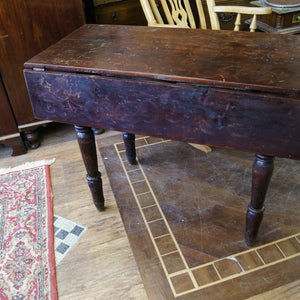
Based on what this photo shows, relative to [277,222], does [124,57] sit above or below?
above

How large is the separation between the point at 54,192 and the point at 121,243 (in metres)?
0.52

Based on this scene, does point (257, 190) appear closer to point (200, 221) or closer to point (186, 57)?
point (200, 221)

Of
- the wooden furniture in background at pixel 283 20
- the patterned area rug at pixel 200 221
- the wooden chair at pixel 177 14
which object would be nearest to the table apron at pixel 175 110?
the patterned area rug at pixel 200 221

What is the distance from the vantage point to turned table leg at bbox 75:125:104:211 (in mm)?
1435

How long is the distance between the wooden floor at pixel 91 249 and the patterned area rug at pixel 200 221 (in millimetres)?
46

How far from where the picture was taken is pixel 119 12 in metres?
2.21

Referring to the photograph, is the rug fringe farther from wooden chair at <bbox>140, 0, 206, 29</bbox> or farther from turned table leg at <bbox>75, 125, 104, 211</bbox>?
wooden chair at <bbox>140, 0, 206, 29</bbox>

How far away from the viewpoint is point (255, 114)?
3.50 feet

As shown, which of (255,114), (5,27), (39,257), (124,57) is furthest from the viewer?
(5,27)

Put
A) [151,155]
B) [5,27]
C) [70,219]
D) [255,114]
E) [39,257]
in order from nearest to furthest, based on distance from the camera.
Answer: [255,114] → [39,257] → [70,219] → [5,27] → [151,155]

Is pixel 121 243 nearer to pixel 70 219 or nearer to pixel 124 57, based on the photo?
pixel 70 219

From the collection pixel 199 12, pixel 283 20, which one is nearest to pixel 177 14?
pixel 199 12

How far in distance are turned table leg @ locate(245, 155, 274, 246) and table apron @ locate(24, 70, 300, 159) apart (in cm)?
10

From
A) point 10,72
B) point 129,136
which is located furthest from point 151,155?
point 10,72
